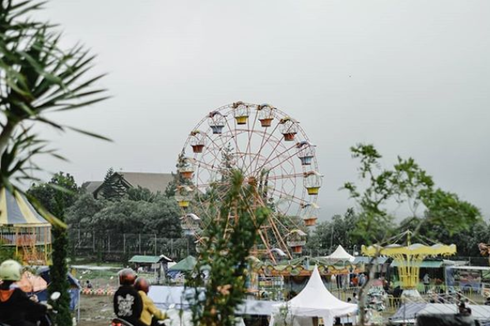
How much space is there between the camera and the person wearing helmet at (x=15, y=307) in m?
8.36

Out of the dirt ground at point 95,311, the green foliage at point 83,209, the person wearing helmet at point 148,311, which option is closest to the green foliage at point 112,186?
the green foliage at point 83,209

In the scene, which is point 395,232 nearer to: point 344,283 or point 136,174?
point 344,283

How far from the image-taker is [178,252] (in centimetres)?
6050

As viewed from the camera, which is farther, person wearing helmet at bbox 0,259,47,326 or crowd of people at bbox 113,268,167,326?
crowd of people at bbox 113,268,167,326

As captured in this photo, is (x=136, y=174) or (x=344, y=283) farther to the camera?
(x=136, y=174)

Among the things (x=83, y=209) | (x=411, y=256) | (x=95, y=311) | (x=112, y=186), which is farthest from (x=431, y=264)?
(x=112, y=186)

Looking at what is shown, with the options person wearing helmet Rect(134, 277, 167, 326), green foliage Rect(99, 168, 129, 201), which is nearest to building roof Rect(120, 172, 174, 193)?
green foliage Rect(99, 168, 129, 201)

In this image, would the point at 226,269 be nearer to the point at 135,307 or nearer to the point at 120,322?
the point at 135,307

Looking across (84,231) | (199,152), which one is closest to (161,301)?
(199,152)

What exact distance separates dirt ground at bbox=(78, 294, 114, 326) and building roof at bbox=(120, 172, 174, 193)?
A: 83.7 meters

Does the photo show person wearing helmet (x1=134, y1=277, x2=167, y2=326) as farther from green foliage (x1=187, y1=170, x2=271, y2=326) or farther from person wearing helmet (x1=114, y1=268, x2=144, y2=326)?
green foliage (x1=187, y1=170, x2=271, y2=326)

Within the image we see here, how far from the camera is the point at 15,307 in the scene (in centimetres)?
841

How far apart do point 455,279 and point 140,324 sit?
3596 cm

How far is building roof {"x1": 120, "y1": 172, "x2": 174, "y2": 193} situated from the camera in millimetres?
123625
